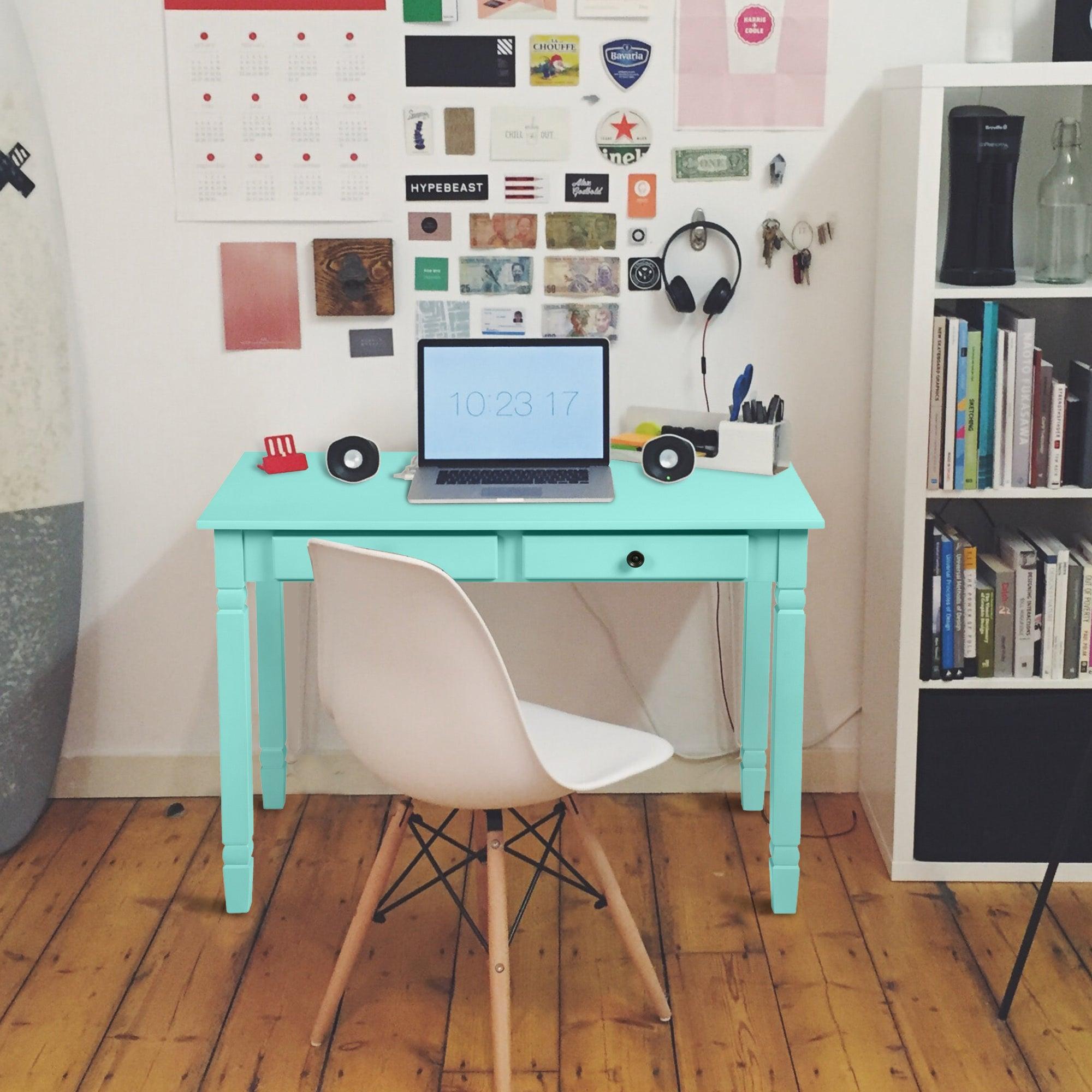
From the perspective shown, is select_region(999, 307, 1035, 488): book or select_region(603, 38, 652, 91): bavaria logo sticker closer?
select_region(999, 307, 1035, 488): book

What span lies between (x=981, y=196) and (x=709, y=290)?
0.54 m

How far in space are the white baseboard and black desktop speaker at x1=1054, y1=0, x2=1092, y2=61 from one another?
1393mm

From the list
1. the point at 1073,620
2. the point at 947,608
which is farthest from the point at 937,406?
the point at 1073,620

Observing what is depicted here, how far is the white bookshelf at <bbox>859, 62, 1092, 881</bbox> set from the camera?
234 centimetres

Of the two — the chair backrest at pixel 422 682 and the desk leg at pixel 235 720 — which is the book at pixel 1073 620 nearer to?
the chair backrest at pixel 422 682

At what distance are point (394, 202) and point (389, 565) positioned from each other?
1143mm

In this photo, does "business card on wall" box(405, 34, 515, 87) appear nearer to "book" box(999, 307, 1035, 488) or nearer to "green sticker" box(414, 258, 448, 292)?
"green sticker" box(414, 258, 448, 292)

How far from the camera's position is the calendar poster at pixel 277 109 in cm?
260

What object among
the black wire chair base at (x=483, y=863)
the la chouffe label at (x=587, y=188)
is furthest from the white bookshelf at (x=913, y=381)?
the black wire chair base at (x=483, y=863)

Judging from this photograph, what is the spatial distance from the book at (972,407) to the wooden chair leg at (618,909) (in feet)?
3.04

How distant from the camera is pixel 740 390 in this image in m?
2.60

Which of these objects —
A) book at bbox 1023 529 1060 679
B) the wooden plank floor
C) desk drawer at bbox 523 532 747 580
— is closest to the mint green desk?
desk drawer at bbox 523 532 747 580

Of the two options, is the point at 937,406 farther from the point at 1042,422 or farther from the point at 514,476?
the point at 514,476

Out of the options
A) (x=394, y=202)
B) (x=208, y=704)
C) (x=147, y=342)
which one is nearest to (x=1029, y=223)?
(x=394, y=202)
